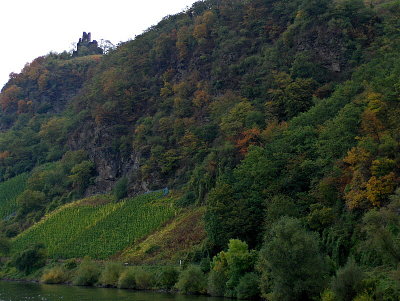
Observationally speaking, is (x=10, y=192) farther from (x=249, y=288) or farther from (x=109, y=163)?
(x=249, y=288)

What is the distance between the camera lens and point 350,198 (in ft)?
165

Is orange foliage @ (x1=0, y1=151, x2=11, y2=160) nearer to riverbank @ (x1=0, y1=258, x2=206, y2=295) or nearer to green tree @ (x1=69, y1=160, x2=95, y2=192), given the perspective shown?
green tree @ (x1=69, y1=160, x2=95, y2=192)

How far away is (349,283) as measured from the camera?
118 feet

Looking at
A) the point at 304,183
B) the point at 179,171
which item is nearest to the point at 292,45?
the point at 179,171

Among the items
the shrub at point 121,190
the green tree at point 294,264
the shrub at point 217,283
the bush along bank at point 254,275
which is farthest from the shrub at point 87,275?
the green tree at point 294,264

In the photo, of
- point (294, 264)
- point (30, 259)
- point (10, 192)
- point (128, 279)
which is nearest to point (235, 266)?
point (294, 264)

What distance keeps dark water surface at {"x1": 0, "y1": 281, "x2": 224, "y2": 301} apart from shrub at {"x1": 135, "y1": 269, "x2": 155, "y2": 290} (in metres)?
1.88

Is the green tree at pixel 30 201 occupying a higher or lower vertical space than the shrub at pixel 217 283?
higher

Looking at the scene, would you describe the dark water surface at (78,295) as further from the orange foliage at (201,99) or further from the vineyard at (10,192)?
the vineyard at (10,192)

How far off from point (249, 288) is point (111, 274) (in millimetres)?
21305

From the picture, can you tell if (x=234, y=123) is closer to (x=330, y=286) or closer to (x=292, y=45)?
(x=292, y=45)

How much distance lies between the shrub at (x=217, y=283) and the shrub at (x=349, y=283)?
15.3 m

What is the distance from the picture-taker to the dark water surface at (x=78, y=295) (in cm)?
4943

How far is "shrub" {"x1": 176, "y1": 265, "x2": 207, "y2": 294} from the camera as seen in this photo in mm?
52156
